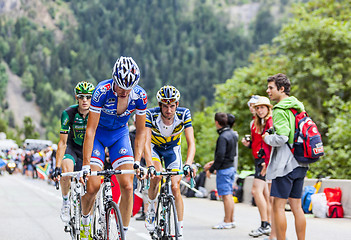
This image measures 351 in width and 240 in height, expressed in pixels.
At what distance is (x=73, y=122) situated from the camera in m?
8.86

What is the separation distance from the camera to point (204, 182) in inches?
811

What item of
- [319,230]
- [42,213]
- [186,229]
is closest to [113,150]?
[186,229]

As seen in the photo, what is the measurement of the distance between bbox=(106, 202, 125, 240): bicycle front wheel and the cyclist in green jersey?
89.2 inches

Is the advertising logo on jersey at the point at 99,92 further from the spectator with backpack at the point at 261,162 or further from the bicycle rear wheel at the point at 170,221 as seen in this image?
the spectator with backpack at the point at 261,162

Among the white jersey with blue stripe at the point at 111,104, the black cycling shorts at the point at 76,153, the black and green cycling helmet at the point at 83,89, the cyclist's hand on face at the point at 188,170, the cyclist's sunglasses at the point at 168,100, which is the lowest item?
the cyclist's hand on face at the point at 188,170

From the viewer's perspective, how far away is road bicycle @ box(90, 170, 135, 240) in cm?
600

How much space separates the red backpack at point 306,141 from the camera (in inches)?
276

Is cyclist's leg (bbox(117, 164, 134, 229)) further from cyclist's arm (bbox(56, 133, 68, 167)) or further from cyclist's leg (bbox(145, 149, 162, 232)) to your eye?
cyclist's arm (bbox(56, 133, 68, 167))

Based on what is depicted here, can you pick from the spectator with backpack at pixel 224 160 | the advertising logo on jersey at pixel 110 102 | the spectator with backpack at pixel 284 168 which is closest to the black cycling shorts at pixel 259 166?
the spectator with backpack at pixel 224 160

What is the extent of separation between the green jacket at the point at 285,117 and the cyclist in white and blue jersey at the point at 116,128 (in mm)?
1539

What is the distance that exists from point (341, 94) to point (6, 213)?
94.4 feet

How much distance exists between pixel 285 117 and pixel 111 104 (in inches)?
79.3

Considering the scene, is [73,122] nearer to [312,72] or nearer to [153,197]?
[153,197]

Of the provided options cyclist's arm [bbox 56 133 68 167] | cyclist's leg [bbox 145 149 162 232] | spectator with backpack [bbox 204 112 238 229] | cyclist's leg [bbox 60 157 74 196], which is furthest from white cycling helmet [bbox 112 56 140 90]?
spectator with backpack [bbox 204 112 238 229]
